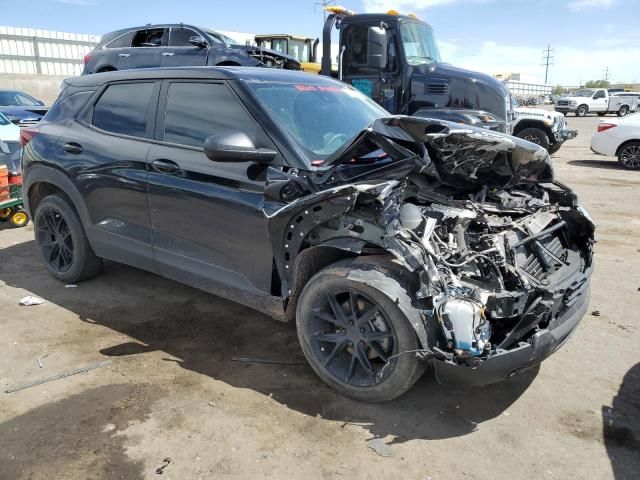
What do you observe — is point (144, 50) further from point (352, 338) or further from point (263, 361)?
point (352, 338)

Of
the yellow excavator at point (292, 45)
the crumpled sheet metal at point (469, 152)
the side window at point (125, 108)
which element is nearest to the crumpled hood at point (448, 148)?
the crumpled sheet metal at point (469, 152)

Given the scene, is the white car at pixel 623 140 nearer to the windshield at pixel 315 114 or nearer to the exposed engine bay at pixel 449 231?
the exposed engine bay at pixel 449 231

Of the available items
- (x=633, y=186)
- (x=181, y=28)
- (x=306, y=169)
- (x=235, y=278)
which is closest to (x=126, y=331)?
(x=235, y=278)

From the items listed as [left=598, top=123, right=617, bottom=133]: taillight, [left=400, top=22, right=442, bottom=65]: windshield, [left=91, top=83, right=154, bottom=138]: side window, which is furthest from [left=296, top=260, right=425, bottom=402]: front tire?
[left=598, top=123, right=617, bottom=133]: taillight

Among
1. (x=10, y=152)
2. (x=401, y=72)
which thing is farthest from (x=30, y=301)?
(x=401, y=72)

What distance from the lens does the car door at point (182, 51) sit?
10.6m

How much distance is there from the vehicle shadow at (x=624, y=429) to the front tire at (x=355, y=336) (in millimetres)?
1064

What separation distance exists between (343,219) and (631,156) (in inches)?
483

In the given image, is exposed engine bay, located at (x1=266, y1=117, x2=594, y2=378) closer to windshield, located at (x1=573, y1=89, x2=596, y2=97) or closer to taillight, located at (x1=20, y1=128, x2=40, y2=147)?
taillight, located at (x1=20, y1=128, x2=40, y2=147)

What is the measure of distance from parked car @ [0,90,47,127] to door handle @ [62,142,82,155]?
29.0 ft

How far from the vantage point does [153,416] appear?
2957 mm

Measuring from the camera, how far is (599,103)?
36344 millimetres

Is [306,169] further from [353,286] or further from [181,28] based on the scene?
[181,28]

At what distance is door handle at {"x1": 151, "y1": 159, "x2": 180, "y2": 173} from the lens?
3719mm
